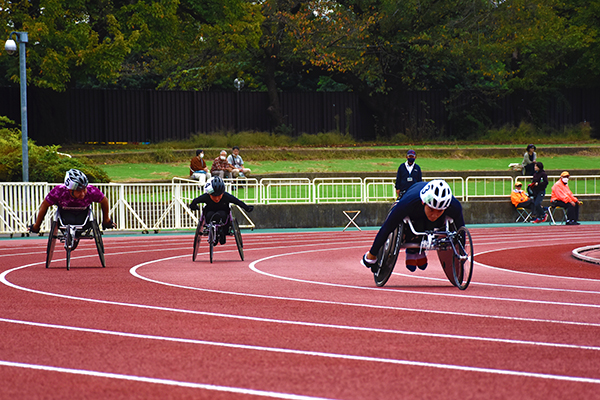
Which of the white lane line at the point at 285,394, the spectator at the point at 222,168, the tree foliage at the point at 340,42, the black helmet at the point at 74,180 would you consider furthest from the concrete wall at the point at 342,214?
the white lane line at the point at 285,394

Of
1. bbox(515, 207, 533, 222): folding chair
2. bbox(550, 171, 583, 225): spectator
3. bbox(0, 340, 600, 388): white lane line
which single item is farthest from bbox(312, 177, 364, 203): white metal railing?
bbox(0, 340, 600, 388): white lane line

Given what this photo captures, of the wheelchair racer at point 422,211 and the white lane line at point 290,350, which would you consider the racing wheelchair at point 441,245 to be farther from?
the white lane line at point 290,350

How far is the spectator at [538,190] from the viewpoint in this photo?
24812mm

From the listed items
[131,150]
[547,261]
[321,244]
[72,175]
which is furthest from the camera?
[131,150]

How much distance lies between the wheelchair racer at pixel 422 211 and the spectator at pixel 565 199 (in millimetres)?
15375

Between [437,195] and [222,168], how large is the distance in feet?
55.8

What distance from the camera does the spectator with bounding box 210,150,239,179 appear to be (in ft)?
85.0

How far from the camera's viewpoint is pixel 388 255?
1022 centimetres

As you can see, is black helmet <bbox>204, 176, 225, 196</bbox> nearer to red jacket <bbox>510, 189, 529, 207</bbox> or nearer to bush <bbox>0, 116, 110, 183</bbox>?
bush <bbox>0, 116, 110, 183</bbox>

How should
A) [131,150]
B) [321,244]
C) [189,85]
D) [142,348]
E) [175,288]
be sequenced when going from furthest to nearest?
[189,85] < [131,150] < [321,244] < [175,288] < [142,348]

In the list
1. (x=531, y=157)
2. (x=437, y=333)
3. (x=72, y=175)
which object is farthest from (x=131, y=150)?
(x=437, y=333)

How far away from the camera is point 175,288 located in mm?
10750

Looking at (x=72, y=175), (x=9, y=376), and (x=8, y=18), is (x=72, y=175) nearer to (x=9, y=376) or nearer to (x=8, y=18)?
(x=9, y=376)

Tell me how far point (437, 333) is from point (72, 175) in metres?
7.07
